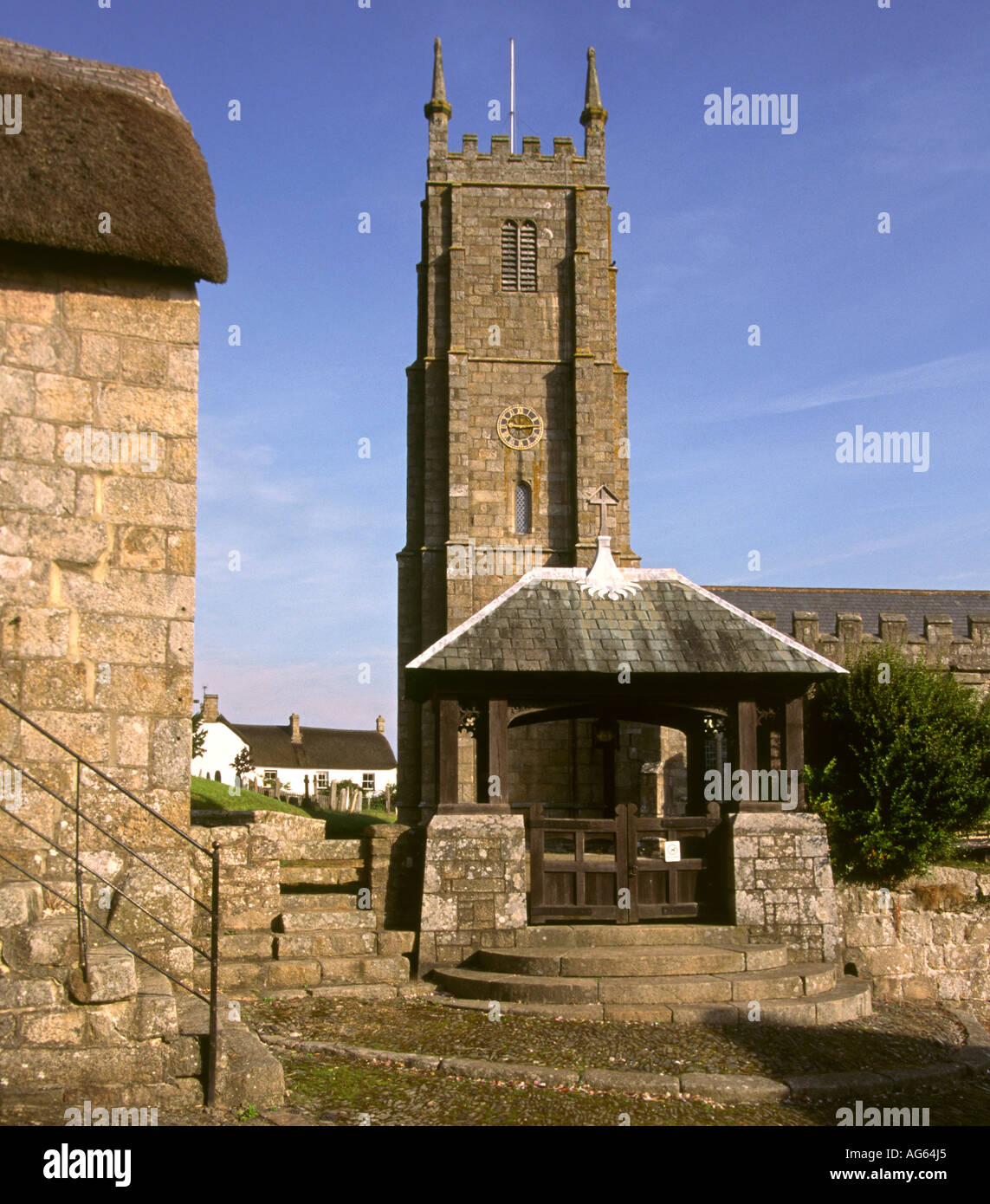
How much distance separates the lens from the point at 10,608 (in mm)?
6586

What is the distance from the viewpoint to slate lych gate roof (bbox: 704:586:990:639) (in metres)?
25.5

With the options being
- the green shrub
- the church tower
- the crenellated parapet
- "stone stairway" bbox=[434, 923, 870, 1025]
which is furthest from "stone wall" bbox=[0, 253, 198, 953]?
the church tower

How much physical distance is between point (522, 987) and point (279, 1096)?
14.4ft

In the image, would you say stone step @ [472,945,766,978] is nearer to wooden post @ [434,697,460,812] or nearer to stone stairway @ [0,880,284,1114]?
wooden post @ [434,697,460,812]

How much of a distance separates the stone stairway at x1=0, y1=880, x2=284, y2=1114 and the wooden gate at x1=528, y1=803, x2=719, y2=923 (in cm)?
618

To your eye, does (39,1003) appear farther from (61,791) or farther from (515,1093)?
(515,1093)

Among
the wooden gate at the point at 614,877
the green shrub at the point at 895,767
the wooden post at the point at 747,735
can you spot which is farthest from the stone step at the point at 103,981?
the green shrub at the point at 895,767

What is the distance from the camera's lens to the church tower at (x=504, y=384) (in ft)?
95.9

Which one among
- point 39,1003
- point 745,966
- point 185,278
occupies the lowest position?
point 745,966

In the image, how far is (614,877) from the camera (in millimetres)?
11820

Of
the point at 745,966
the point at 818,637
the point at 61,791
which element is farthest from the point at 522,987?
the point at 818,637

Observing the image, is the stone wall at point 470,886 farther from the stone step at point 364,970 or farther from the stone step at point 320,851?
the stone step at point 320,851

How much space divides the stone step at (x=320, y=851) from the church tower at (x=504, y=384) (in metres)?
16.1
